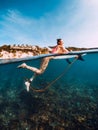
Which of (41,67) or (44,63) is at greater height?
(44,63)

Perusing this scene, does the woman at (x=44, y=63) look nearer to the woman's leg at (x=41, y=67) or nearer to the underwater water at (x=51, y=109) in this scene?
the woman's leg at (x=41, y=67)

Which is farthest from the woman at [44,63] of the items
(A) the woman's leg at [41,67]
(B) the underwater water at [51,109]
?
(B) the underwater water at [51,109]

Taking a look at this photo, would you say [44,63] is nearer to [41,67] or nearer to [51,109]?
[41,67]

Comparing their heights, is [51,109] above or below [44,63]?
below

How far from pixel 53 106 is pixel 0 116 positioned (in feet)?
13.0

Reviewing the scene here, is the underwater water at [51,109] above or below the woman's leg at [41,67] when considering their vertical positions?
below

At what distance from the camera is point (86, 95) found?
16953 mm

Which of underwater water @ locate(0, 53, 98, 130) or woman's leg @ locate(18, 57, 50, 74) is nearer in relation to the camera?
woman's leg @ locate(18, 57, 50, 74)

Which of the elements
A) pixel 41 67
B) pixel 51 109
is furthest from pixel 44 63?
pixel 51 109

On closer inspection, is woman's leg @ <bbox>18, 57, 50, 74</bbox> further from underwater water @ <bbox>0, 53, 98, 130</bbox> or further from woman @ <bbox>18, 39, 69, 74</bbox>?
underwater water @ <bbox>0, 53, 98, 130</bbox>

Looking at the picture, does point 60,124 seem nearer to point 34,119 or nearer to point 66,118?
point 66,118

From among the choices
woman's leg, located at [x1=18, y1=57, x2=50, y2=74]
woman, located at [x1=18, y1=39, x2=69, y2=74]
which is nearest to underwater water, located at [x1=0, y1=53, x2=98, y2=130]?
woman, located at [x1=18, y1=39, x2=69, y2=74]

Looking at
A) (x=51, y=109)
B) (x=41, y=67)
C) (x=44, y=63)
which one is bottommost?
(x=51, y=109)

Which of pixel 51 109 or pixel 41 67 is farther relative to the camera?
pixel 51 109
